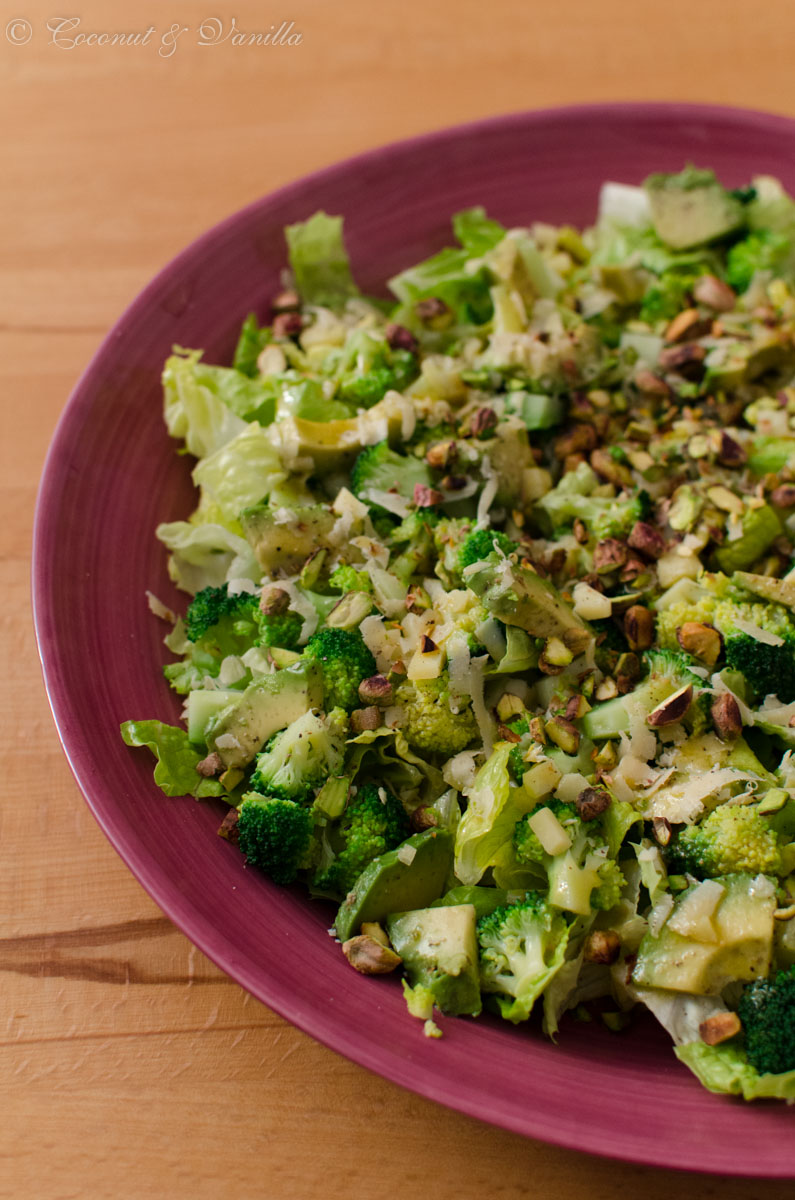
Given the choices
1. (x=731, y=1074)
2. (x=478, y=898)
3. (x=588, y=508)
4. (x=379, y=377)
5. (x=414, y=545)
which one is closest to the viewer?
(x=731, y=1074)

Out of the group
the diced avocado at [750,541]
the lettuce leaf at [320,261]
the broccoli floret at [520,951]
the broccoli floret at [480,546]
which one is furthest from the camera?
the lettuce leaf at [320,261]

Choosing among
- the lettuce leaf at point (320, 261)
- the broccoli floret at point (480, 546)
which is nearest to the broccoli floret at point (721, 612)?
the broccoli floret at point (480, 546)

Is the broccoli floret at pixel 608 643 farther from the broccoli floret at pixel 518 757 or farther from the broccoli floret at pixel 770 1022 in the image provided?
the broccoli floret at pixel 770 1022

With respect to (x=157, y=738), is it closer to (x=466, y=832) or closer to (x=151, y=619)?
(x=151, y=619)

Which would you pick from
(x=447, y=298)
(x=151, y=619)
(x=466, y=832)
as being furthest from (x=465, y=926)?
(x=447, y=298)

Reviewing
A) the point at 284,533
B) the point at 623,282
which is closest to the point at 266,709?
the point at 284,533

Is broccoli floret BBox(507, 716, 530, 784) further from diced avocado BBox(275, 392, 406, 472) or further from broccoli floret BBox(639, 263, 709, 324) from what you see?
broccoli floret BBox(639, 263, 709, 324)

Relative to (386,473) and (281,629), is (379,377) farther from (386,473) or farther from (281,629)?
(281,629)
